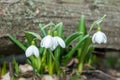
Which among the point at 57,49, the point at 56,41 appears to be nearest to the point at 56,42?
the point at 56,41

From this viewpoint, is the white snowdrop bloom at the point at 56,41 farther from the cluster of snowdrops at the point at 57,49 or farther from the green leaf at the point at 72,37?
the green leaf at the point at 72,37

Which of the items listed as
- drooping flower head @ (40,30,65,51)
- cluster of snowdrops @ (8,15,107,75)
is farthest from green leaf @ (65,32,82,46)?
drooping flower head @ (40,30,65,51)

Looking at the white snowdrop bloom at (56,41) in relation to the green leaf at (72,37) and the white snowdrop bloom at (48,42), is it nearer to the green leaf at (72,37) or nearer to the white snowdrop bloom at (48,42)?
the white snowdrop bloom at (48,42)

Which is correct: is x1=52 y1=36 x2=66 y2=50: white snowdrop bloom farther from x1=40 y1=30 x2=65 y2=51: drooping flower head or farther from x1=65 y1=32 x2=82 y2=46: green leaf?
x1=65 y1=32 x2=82 y2=46: green leaf

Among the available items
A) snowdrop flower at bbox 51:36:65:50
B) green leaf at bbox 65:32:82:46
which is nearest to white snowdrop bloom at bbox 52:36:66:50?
snowdrop flower at bbox 51:36:65:50

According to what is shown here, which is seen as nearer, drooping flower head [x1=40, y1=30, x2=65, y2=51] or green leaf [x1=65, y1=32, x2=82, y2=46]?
drooping flower head [x1=40, y1=30, x2=65, y2=51]

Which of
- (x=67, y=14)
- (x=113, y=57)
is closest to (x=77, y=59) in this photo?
(x=67, y=14)

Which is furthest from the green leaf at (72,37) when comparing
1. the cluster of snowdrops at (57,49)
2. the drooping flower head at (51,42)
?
the drooping flower head at (51,42)

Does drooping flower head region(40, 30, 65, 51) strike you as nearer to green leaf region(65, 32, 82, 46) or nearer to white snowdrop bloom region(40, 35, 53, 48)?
white snowdrop bloom region(40, 35, 53, 48)

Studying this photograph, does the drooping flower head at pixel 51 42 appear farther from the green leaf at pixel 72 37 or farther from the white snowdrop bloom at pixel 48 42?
the green leaf at pixel 72 37

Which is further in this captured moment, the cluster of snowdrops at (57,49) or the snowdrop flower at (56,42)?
the cluster of snowdrops at (57,49)

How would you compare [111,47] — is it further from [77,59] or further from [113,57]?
[113,57]

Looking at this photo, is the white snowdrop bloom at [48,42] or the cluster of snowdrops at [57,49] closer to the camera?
the white snowdrop bloom at [48,42]
